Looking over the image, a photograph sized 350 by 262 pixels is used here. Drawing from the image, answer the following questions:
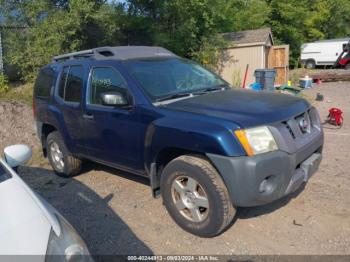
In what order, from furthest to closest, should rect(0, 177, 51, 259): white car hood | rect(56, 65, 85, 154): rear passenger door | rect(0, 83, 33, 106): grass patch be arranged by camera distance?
rect(0, 83, 33, 106): grass patch → rect(56, 65, 85, 154): rear passenger door → rect(0, 177, 51, 259): white car hood

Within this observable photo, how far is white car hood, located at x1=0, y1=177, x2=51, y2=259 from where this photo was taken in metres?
1.99

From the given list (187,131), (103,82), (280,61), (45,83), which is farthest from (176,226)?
(280,61)

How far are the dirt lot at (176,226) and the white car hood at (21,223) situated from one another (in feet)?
5.24

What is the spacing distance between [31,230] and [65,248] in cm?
22

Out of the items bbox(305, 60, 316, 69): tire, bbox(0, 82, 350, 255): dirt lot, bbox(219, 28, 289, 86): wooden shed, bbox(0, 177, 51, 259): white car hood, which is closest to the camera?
bbox(0, 177, 51, 259): white car hood

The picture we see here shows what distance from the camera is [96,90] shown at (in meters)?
4.86

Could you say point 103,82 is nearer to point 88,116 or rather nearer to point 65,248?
point 88,116

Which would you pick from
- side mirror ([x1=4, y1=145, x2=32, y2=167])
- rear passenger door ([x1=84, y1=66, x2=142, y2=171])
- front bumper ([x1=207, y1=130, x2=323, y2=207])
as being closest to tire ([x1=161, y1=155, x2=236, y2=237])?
front bumper ([x1=207, y1=130, x2=323, y2=207])

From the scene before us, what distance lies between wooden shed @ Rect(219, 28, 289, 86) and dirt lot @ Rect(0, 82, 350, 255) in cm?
1403

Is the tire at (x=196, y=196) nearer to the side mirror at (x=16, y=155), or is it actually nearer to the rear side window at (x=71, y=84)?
the side mirror at (x=16, y=155)

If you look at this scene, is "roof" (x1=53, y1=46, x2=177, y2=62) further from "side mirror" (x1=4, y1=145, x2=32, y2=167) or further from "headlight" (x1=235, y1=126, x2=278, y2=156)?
"headlight" (x1=235, y1=126, x2=278, y2=156)

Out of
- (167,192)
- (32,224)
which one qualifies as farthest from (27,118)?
(32,224)

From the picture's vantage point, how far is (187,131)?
11.8 feet

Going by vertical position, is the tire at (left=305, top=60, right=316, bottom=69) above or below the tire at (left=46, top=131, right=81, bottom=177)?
below
